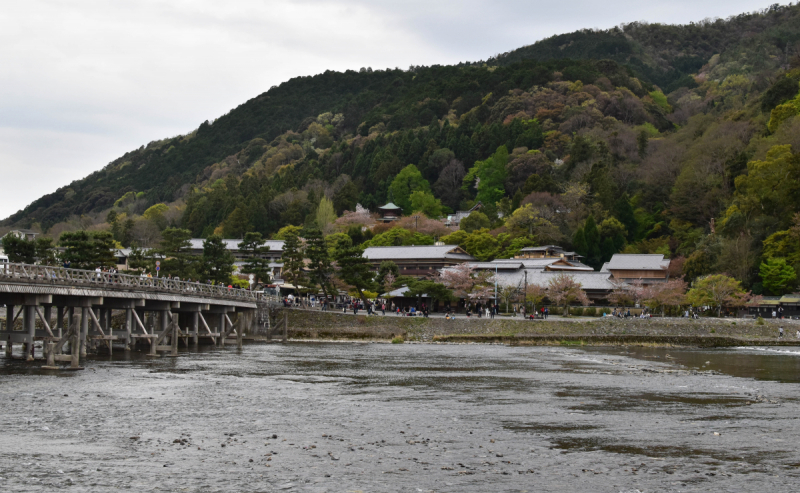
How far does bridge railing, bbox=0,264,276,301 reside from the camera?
89.9 feet

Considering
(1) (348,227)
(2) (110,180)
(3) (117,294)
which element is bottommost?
(3) (117,294)

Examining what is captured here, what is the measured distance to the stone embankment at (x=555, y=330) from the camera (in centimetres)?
4728

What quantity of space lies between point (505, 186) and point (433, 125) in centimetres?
2929

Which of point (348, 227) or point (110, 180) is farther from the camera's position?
point (110, 180)

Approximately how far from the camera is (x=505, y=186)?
341ft

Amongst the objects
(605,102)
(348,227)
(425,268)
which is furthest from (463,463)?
(605,102)

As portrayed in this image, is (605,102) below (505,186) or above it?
above

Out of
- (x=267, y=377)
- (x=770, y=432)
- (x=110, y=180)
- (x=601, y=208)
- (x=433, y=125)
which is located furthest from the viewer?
(x=110, y=180)

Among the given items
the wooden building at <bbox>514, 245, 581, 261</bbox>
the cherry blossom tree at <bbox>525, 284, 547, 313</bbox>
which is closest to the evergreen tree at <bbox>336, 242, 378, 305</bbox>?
the cherry blossom tree at <bbox>525, 284, 547, 313</bbox>

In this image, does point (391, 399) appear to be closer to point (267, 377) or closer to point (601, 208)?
point (267, 377)

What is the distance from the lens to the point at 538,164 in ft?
328

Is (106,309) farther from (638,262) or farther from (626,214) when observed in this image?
(626,214)

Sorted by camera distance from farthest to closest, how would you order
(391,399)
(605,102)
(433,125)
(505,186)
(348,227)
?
1. (433,125)
2. (605,102)
3. (505,186)
4. (348,227)
5. (391,399)

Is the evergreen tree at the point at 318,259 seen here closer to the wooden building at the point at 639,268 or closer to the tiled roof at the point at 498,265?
the tiled roof at the point at 498,265
